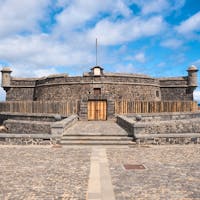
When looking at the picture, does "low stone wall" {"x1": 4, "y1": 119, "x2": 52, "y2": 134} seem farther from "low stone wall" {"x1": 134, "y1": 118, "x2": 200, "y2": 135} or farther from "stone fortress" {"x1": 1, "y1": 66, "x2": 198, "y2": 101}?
"stone fortress" {"x1": 1, "y1": 66, "x2": 198, "y2": 101}

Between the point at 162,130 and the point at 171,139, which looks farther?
the point at 162,130

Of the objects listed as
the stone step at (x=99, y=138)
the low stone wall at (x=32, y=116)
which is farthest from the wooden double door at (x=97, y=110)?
the stone step at (x=99, y=138)

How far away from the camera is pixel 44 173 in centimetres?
728

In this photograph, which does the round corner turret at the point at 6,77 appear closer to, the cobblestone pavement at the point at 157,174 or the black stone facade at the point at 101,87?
the black stone facade at the point at 101,87

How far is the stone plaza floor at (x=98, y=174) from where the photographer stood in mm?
5590

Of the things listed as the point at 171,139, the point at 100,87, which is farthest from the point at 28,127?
the point at 171,139

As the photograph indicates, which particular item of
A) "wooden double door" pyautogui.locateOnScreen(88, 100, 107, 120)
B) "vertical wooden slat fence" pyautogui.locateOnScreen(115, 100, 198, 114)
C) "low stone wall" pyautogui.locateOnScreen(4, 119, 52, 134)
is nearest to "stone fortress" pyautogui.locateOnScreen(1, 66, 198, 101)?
"wooden double door" pyautogui.locateOnScreen(88, 100, 107, 120)

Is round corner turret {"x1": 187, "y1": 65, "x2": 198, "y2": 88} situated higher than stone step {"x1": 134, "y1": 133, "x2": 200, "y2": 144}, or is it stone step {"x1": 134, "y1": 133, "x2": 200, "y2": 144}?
round corner turret {"x1": 187, "y1": 65, "x2": 198, "y2": 88}

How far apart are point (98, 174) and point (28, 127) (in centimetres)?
1433

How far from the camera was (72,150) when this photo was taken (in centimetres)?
1112

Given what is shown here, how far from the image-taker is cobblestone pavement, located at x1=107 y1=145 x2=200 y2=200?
5.60 metres

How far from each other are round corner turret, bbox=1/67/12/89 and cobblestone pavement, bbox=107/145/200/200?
2883 cm

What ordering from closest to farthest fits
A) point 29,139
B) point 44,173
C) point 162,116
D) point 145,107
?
point 44,173 < point 29,139 < point 162,116 < point 145,107

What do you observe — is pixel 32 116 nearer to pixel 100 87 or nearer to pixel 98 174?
pixel 100 87
